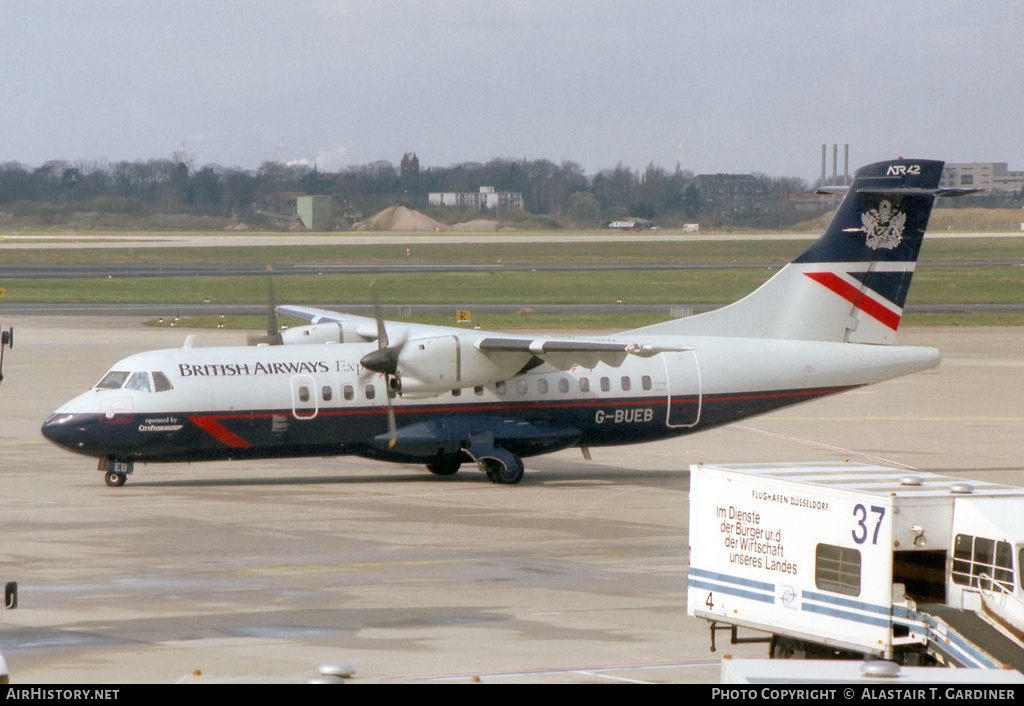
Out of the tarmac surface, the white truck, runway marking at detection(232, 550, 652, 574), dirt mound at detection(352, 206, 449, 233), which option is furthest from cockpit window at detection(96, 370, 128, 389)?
dirt mound at detection(352, 206, 449, 233)

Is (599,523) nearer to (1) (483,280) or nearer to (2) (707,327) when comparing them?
(2) (707,327)

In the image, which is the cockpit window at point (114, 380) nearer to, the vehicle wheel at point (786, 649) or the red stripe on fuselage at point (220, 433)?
the red stripe on fuselage at point (220, 433)

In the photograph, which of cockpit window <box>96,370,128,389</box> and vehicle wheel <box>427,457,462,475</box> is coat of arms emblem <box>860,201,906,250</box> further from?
cockpit window <box>96,370,128,389</box>

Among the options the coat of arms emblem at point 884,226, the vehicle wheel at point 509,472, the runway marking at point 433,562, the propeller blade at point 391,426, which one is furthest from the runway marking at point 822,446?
the propeller blade at point 391,426

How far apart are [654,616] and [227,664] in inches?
223

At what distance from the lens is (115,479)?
28.7 m

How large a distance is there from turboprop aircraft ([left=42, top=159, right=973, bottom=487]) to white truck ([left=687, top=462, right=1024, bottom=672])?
34.3ft

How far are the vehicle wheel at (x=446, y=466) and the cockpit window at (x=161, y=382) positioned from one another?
5.64 m

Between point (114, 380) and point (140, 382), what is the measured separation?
59cm

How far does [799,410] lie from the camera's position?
42438mm

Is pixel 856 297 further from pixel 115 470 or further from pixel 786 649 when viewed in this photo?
pixel 786 649

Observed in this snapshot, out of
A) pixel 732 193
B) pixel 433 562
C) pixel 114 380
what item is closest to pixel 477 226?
pixel 732 193

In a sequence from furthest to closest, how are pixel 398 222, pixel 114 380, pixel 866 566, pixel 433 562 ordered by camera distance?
pixel 398 222
pixel 114 380
pixel 433 562
pixel 866 566

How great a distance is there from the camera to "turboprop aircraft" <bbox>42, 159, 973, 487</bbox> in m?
27.9
